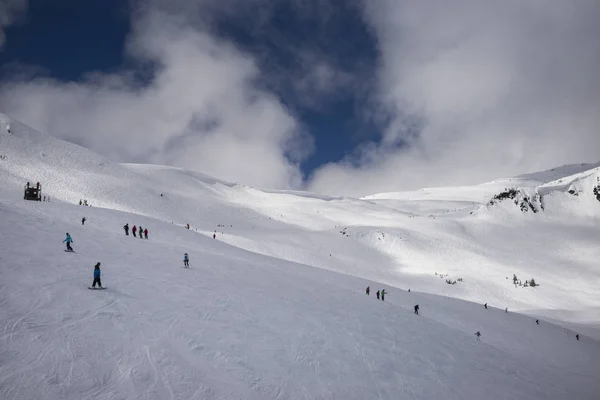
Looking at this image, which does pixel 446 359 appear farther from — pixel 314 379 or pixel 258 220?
pixel 258 220

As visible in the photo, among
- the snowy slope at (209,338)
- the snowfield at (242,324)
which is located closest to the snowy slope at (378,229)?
the snowfield at (242,324)

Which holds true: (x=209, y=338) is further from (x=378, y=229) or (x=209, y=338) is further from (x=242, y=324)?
(x=378, y=229)

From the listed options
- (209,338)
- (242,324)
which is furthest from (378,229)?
(209,338)

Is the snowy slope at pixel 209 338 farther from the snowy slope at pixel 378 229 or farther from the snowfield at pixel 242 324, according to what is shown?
the snowy slope at pixel 378 229

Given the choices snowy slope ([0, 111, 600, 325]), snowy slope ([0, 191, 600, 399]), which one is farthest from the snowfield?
snowy slope ([0, 111, 600, 325])

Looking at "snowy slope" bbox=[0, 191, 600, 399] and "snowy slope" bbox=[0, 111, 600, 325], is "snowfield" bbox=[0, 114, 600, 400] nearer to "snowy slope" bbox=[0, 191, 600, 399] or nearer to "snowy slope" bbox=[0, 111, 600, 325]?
"snowy slope" bbox=[0, 191, 600, 399]

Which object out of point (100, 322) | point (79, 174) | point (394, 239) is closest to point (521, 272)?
point (394, 239)

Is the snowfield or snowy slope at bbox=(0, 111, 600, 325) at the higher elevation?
snowy slope at bbox=(0, 111, 600, 325)

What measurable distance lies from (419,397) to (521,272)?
5356cm

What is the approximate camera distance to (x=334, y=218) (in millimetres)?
77125

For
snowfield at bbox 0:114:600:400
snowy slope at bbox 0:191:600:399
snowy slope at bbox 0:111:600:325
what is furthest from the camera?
snowy slope at bbox 0:111:600:325

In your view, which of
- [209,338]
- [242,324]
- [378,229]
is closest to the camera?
[209,338]

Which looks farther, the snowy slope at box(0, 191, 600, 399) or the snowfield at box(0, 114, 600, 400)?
the snowfield at box(0, 114, 600, 400)

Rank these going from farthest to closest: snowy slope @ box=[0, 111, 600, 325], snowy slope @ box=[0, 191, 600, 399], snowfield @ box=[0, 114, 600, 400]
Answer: snowy slope @ box=[0, 111, 600, 325], snowfield @ box=[0, 114, 600, 400], snowy slope @ box=[0, 191, 600, 399]
